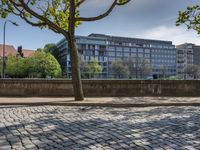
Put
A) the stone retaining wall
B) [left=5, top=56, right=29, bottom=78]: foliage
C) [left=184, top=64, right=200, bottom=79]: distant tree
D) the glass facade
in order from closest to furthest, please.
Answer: the stone retaining wall → [left=5, top=56, right=29, bottom=78]: foliage → [left=184, top=64, right=200, bottom=79]: distant tree → the glass facade

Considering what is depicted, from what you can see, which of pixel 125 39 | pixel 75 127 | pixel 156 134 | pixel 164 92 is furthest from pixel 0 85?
pixel 125 39

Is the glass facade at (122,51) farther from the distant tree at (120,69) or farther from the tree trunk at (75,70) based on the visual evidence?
the tree trunk at (75,70)

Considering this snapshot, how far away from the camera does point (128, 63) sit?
134 metres

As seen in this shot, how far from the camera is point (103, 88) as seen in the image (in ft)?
60.5

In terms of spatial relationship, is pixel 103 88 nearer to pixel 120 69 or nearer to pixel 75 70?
pixel 75 70

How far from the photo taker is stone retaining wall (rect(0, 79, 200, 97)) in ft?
59.4

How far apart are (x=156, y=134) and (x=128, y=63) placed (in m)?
128

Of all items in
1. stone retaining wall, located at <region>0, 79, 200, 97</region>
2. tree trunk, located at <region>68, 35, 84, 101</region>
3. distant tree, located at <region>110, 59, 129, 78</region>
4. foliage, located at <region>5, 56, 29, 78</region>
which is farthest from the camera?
distant tree, located at <region>110, 59, 129, 78</region>

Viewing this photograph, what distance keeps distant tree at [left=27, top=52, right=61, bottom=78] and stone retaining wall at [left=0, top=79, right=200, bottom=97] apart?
70.6m

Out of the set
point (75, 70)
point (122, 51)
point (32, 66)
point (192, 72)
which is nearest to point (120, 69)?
point (122, 51)

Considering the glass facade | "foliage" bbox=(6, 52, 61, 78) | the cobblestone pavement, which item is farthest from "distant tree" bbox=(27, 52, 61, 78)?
the cobblestone pavement

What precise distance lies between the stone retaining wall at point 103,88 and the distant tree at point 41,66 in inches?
2778

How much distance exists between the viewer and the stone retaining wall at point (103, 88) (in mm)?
18094

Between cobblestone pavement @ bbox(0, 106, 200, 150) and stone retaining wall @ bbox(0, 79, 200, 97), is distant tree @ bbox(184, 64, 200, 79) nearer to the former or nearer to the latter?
stone retaining wall @ bbox(0, 79, 200, 97)
